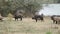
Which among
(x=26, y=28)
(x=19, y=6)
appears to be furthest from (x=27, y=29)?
(x=19, y=6)

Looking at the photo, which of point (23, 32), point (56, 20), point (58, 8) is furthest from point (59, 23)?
point (58, 8)

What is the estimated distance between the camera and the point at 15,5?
31.8 metres

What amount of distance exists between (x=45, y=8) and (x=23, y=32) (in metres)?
26.1

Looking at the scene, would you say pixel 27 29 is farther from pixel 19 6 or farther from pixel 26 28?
pixel 19 6

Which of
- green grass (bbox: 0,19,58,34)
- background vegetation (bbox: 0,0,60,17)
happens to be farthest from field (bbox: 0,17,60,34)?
background vegetation (bbox: 0,0,60,17)

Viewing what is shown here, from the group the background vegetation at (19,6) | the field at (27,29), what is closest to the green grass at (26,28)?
the field at (27,29)

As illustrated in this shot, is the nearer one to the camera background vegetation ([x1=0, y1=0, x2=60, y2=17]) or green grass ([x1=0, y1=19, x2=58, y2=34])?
green grass ([x1=0, y1=19, x2=58, y2=34])

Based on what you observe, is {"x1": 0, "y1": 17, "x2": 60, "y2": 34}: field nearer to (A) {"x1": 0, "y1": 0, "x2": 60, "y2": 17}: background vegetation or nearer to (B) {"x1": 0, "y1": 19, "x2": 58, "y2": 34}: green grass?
(B) {"x1": 0, "y1": 19, "x2": 58, "y2": 34}: green grass

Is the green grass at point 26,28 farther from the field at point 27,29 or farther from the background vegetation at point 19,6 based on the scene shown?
the background vegetation at point 19,6

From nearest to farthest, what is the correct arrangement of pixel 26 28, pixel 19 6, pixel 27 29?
pixel 27 29 → pixel 26 28 → pixel 19 6

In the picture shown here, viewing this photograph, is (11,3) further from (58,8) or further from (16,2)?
(58,8)

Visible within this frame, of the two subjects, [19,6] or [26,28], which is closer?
[26,28]

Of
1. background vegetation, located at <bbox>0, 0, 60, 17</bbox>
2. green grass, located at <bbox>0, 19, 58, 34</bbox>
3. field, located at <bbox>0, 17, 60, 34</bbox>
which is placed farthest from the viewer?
background vegetation, located at <bbox>0, 0, 60, 17</bbox>

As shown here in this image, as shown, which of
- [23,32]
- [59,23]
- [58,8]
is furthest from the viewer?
[58,8]
